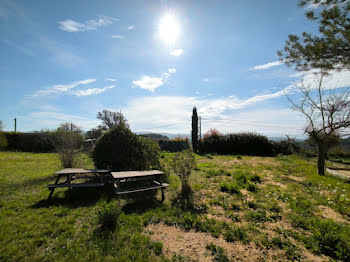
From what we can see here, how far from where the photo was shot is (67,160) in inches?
292

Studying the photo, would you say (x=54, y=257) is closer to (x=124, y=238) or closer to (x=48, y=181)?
(x=124, y=238)

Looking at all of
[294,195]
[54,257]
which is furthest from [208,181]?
[54,257]

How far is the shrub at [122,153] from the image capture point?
20.5ft

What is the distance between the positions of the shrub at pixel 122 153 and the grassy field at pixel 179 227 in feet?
5.09


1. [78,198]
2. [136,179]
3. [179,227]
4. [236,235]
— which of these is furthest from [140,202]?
[236,235]

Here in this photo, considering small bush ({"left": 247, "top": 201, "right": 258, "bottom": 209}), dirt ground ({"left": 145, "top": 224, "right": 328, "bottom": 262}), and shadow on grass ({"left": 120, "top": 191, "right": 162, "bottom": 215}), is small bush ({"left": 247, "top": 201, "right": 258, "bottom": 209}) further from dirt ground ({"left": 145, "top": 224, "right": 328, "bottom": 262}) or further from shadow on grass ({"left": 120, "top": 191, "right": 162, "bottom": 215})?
shadow on grass ({"left": 120, "top": 191, "right": 162, "bottom": 215})

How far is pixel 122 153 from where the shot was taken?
6.29 m

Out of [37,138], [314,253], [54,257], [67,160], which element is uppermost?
[37,138]

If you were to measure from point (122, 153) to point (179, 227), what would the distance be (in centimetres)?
402

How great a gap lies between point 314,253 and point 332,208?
7.31ft

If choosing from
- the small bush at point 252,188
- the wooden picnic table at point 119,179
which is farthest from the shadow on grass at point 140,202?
the small bush at point 252,188

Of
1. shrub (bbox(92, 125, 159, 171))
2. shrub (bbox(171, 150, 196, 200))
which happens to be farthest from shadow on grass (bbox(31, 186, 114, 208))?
shrub (bbox(171, 150, 196, 200))

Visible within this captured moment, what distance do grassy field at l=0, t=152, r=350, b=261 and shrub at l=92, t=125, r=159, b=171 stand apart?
1550 millimetres

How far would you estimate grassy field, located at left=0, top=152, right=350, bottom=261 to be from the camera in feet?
7.64
